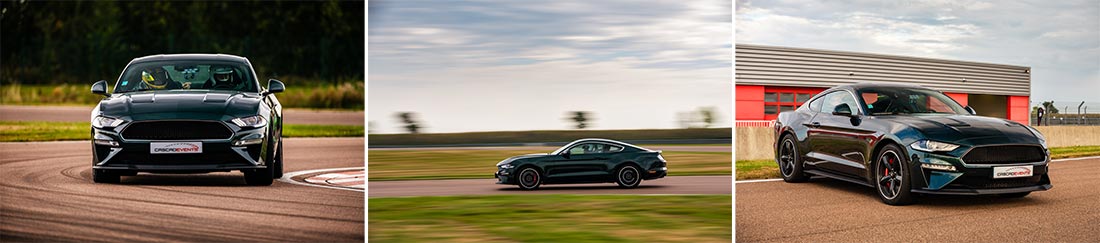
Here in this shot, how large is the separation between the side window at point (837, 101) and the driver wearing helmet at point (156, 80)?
603cm

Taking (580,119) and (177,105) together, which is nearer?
(177,105)

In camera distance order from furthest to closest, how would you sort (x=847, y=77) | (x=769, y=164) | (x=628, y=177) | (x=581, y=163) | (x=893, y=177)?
(x=847, y=77) → (x=769, y=164) → (x=893, y=177) → (x=628, y=177) → (x=581, y=163)

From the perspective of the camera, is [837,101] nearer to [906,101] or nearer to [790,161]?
[906,101]

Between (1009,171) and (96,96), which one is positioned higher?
(96,96)

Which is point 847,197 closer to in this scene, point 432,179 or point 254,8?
point 432,179

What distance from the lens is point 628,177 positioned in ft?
21.9

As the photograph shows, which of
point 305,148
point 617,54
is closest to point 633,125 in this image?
point 617,54

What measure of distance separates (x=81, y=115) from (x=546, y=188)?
14797mm

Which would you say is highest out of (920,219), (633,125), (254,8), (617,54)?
(254,8)

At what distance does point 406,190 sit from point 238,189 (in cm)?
157

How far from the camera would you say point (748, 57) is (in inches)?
421

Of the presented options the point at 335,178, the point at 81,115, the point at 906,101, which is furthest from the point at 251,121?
the point at 81,115

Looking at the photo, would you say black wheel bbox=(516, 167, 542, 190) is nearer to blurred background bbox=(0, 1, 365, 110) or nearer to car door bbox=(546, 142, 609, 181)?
car door bbox=(546, 142, 609, 181)

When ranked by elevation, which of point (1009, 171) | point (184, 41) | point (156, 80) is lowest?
point (1009, 171)
